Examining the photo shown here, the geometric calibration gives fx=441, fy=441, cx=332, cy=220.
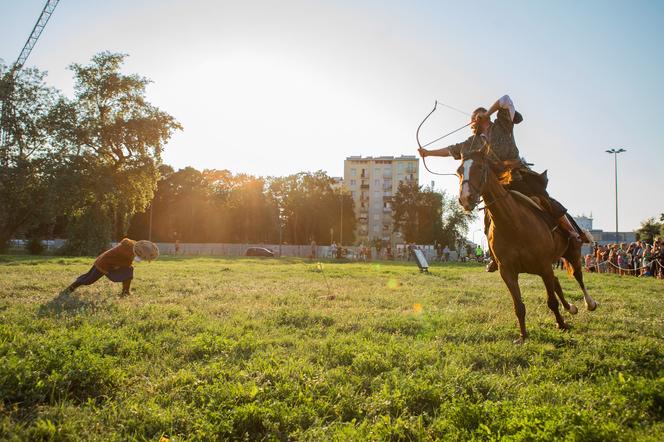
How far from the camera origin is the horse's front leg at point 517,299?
7.30 metres

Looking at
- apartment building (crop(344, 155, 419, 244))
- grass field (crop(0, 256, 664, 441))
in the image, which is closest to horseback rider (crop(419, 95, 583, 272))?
grass field (crop(0, 256, 664, 441))

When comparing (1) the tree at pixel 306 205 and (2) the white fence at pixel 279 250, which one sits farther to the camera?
(1) the tree at pixel 306 205

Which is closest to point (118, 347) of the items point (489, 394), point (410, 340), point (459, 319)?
point (410, 340)

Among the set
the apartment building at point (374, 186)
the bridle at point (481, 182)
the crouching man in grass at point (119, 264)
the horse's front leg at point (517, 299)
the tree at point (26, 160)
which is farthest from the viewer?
the apartment building at point (374, 186)

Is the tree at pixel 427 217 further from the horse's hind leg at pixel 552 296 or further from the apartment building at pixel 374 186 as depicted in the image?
the horse's hind leg at pixel 552 296

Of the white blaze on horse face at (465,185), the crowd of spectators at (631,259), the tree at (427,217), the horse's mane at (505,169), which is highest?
the tree at (427,217)

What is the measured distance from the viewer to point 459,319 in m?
8.87

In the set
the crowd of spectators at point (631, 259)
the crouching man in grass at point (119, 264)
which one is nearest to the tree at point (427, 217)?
the crowd of spectators at point (631, 259)

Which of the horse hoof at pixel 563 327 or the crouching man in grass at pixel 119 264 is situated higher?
the crouching man in grass at pixel 119 264

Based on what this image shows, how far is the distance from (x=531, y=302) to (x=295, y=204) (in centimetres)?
8725

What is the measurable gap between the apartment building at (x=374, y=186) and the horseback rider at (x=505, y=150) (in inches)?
5032

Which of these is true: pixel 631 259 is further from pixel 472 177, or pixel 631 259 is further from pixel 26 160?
pixel 26 160

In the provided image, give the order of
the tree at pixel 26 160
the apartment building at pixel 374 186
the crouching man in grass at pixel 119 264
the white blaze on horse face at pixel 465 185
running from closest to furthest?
the white blaze on horse face at pixel 465 185 < the crouching man in grass at pixel 119 264 < the tree at pixel 26 160 < the apartment building at pixel 374 186

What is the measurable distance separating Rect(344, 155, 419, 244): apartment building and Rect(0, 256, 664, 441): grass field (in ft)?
423
